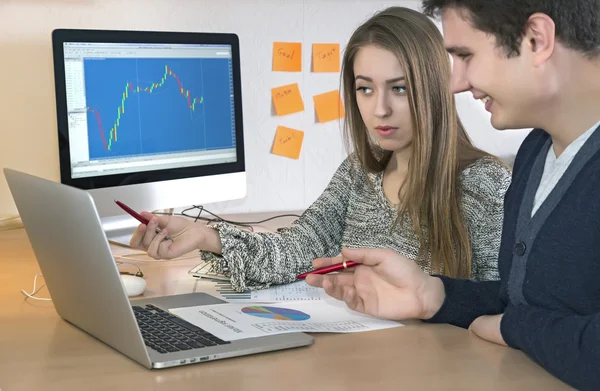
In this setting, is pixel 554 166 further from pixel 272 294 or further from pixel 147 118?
pixel 147 118

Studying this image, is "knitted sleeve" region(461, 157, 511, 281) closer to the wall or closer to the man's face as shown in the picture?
the man's face

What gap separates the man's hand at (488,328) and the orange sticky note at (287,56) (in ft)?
4.02

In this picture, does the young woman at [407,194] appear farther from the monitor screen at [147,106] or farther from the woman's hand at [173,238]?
the monitor screen at [147,106]

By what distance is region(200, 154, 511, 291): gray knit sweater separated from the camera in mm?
1494

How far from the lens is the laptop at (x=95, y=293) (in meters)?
1.01

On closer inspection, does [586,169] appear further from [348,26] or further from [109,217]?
[348,26]

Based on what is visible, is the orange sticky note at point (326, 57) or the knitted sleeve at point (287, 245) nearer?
the knitted sleeve at point (287, 245)

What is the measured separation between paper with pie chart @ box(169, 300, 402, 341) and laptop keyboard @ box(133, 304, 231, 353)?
16 mm

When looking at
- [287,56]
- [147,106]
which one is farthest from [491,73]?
[287,56]

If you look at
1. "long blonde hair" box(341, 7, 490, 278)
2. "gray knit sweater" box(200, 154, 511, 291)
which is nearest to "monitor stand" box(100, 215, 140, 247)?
"gray knit sweater" box(200, 154, 511, 291)

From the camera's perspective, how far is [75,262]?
1.10 meters

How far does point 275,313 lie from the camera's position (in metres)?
1.25

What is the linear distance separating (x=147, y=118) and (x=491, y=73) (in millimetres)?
961

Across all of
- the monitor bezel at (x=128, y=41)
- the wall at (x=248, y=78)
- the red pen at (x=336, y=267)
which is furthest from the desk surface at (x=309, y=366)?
the wall at (x=248, y=78)
